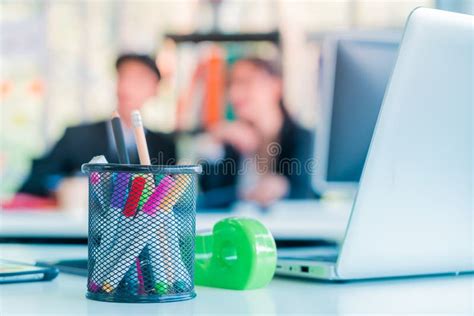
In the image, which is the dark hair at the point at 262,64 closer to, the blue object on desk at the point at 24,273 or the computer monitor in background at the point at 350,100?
the computer monitor in background at the point at 350,100

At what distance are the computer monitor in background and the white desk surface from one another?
0.91ft

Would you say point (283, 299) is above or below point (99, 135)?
below

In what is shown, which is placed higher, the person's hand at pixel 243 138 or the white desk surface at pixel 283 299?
the person's hand at pixel 243 138

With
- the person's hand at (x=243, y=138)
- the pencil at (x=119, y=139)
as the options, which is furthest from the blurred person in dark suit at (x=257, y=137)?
the pencil at (x=119, y=139)

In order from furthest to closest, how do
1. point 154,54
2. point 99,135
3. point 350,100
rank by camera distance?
1. point 154,54
2. point 99,135
3. point 350,100

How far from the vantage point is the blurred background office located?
4859 millimetres

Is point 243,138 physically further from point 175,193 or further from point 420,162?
point 175,193

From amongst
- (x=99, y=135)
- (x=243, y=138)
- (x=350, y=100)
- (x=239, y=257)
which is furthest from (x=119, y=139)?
(x=243, y=138)

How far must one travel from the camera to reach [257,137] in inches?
171

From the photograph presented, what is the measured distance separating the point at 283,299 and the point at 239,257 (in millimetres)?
76

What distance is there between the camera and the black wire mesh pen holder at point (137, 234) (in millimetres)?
650

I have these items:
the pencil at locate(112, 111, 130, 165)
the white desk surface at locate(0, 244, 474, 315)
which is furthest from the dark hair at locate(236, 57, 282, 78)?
the pencil at locate(112, 111, 130, 165)

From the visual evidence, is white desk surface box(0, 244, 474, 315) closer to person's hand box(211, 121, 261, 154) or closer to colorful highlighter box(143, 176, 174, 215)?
colorful highlighter box(143, 176, 174, 215)

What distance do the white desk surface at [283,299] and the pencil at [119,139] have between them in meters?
0.14
